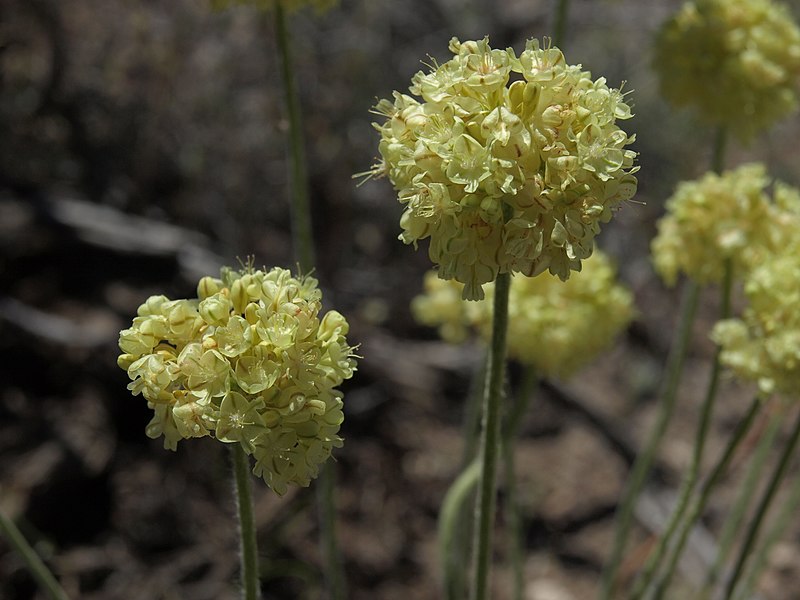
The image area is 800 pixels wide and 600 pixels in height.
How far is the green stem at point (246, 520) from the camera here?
208 centimetres

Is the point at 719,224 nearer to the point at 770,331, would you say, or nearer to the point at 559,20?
the point at 770,331

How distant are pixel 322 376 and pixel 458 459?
3.99m

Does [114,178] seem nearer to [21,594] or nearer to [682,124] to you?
[21,594]

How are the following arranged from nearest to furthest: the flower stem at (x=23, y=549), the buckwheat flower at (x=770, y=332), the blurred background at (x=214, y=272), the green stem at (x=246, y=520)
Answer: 1. the green stem at (x=246, y=520)
2. the flower stem at (x=23, y=549)
3. the buckwheat flower at (x=770, y=332)
4. the blurred background at (x=214, y=272)

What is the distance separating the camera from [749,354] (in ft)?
9.43

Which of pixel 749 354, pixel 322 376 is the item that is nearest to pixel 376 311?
pixel 749 354

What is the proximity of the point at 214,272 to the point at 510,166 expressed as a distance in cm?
370

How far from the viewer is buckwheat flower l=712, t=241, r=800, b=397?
2.72m

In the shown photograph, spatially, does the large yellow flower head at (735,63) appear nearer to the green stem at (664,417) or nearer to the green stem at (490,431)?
the green stem at (664,417)

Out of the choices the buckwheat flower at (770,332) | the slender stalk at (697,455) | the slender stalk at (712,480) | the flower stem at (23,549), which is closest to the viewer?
the flower stem at (23,549)

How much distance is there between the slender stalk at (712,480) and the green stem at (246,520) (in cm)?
160

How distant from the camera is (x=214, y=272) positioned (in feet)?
17.7

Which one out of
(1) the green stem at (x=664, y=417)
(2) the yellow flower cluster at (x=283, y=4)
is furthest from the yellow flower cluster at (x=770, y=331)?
(2) the yellow flower cluster at (x=283, y=4)

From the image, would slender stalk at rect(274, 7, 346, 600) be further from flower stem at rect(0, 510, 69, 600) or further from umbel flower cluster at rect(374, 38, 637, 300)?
flower stem at rect(0, 510, 69, 600)
